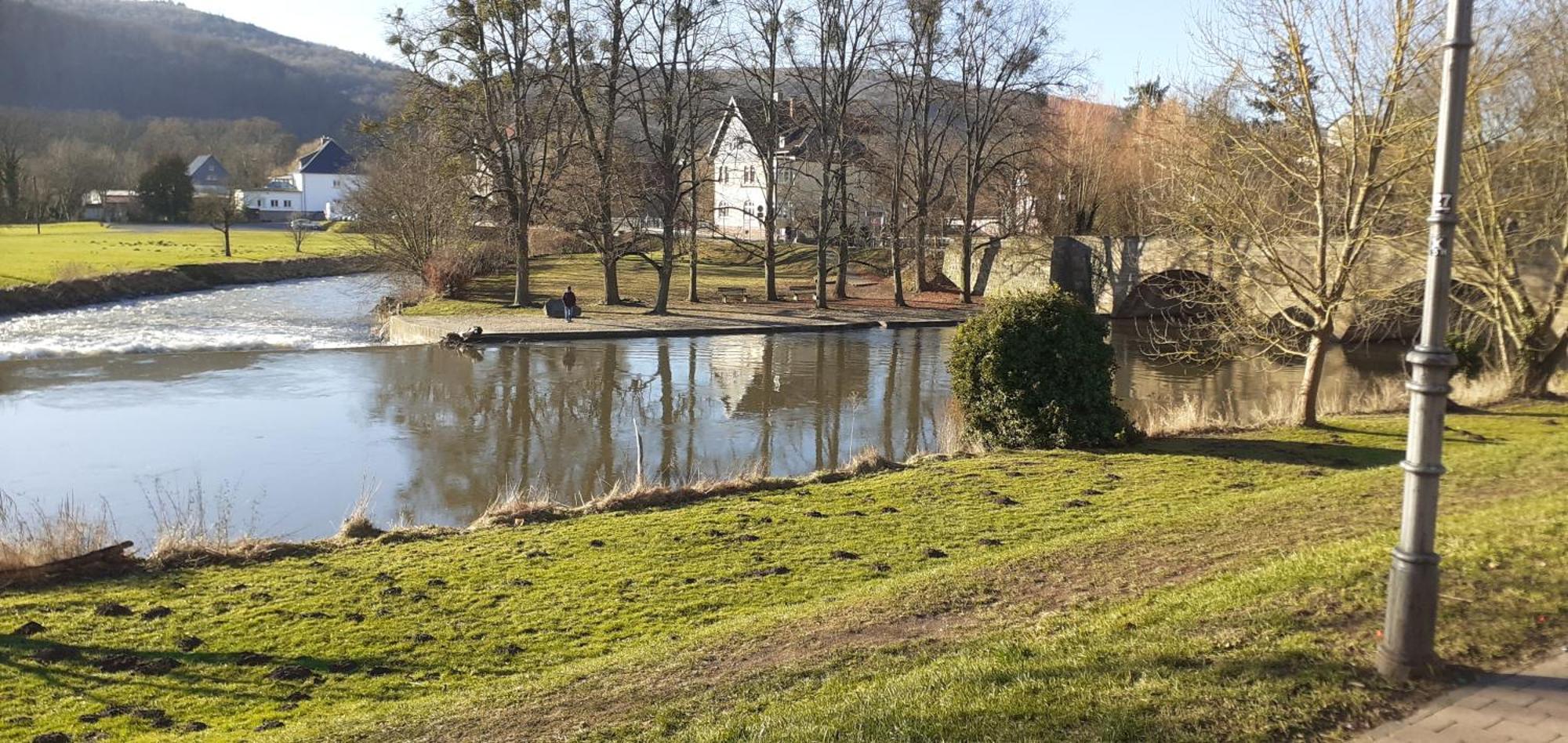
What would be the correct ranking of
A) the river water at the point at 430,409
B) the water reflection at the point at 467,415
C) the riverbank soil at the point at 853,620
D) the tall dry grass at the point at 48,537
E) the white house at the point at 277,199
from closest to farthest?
the riverbank soil at the point at 853,620 → the tall dry grass at the point at 48,537 → the river water at the point at 430,409 → the water reflection at the point at 467,415 → the white house at the point at 277,199

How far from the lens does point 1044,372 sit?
1390 centimetres

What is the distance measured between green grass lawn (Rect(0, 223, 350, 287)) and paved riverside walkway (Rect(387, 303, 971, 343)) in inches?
742

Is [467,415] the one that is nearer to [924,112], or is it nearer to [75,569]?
[75,569]

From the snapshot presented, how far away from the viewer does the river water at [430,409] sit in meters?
14.1

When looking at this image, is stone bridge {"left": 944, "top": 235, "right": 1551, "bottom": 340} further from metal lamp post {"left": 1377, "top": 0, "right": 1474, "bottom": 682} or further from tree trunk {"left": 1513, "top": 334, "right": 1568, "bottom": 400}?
metal lamp post {"left": 1377, "top": 0, "right": 1474, "bottom": 682}

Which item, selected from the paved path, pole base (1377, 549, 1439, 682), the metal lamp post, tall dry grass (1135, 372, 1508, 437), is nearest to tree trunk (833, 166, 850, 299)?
tall dry grass (1135, 372, 1508, 437)

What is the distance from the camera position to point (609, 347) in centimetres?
2869

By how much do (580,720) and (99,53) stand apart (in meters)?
174

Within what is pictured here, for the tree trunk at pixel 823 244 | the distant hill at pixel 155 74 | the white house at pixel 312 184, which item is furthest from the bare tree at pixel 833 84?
the distant hill at pixel 155 74

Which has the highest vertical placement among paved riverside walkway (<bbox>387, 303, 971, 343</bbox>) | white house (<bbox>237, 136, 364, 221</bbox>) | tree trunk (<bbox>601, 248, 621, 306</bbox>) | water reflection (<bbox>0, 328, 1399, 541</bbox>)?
white house (<bbox>237, 136, 364, 221</bbox>)

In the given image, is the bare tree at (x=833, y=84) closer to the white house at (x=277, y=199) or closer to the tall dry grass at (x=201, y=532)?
the tall dry grass at (x=201, y=532)

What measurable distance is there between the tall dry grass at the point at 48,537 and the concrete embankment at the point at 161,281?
2975 cm

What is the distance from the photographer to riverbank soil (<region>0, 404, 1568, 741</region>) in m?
4.62

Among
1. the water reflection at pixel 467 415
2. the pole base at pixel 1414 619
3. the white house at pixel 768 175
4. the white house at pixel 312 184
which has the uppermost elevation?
the white house at pixel 312 184
